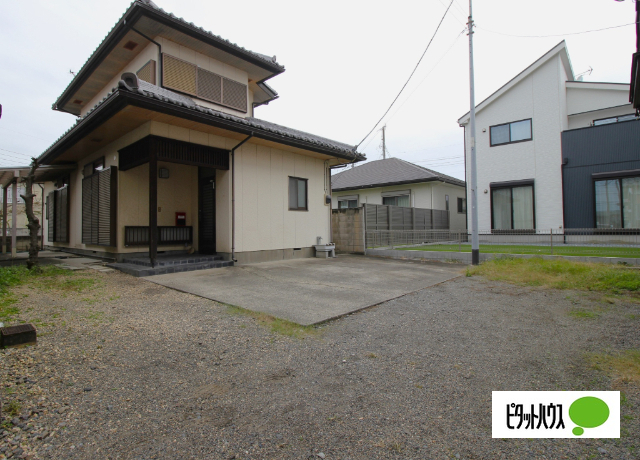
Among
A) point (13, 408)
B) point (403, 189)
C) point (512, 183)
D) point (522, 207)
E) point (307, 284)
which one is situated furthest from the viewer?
point (403, 189)

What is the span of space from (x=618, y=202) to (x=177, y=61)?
14.5 meters

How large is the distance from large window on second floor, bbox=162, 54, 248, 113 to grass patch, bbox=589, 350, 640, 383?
9.64 metres

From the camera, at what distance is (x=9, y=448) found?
1.60 meters

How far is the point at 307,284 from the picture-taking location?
585cm

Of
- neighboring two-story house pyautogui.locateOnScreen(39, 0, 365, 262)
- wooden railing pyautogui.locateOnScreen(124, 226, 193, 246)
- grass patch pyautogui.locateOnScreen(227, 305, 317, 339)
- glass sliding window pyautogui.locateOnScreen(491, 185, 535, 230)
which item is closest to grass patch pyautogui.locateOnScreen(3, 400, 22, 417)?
grass patch pyautogui.locateOnScreen(227, 305, 317, 339)

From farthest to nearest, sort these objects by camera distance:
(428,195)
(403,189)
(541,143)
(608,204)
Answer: (403,189)
(428,195)
(541,143)
(608,204)

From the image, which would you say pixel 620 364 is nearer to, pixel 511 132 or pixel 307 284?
pixel 307 284

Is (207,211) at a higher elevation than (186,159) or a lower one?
lower

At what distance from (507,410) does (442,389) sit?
39 centimetres

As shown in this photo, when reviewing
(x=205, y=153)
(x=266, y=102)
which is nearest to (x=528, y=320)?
(x=205, y=153)

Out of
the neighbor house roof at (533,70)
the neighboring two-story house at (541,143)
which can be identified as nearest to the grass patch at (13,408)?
the neighboring two-story house at (541,143)

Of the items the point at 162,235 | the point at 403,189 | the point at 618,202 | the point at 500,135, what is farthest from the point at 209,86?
the point at 618,202

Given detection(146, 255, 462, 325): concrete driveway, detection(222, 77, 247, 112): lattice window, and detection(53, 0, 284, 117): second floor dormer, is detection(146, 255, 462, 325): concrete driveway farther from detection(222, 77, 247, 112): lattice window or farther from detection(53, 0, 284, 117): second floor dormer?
detection(53, 0, 284, 117): second floor dormer

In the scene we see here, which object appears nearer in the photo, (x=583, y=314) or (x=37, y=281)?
(x=583, y=314)
